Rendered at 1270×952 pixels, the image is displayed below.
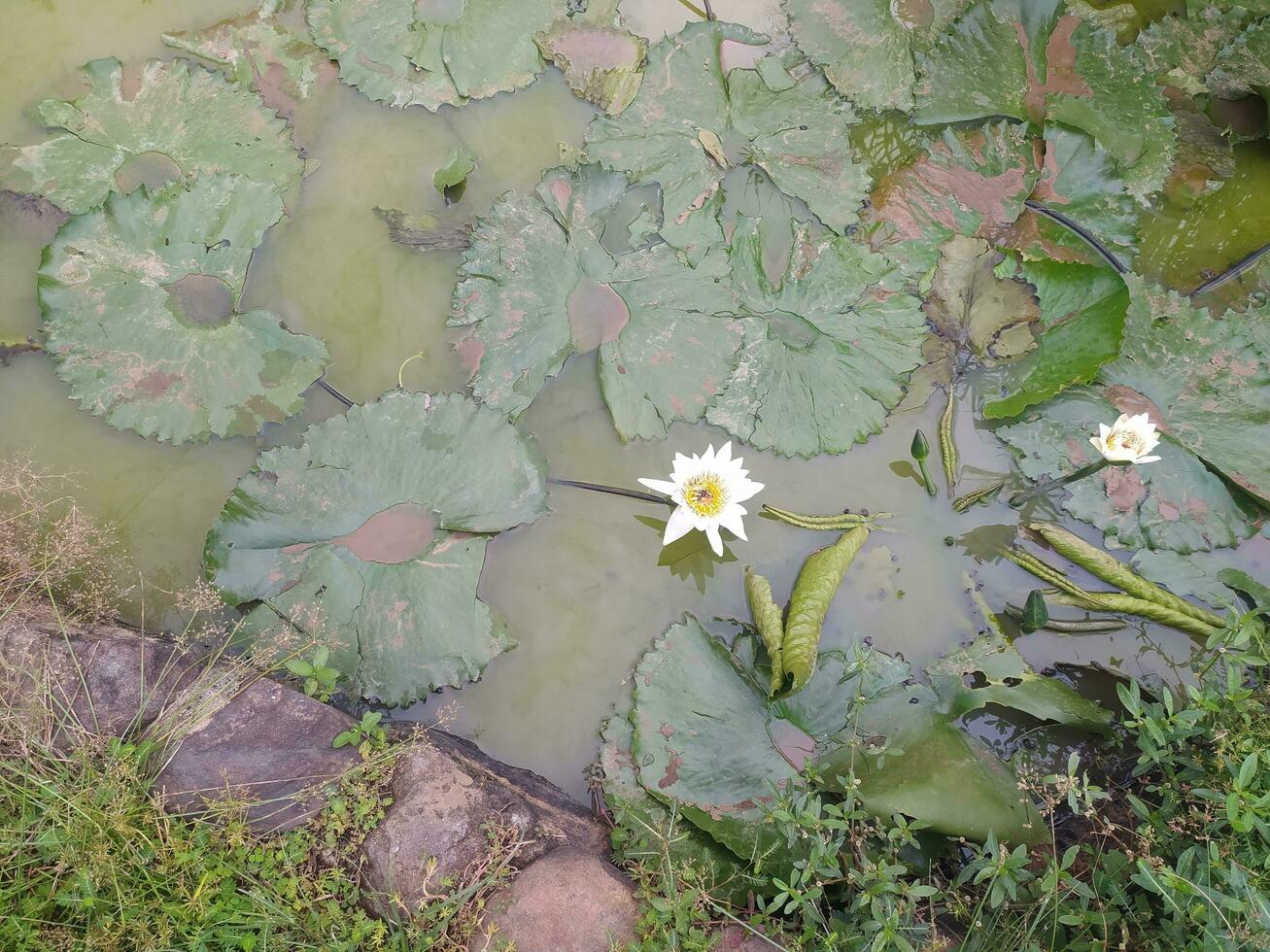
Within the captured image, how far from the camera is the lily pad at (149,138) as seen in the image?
109 inches

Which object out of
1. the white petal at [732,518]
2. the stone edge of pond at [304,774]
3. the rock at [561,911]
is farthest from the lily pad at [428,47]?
the rock at [561,911]

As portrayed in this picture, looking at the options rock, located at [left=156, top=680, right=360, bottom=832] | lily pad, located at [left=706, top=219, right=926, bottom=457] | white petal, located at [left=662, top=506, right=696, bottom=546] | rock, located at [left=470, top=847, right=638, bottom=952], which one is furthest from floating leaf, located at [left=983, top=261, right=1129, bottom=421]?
rock, located at [left=156, top=680, right=360, bottom=832]

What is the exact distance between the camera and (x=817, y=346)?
105 inches

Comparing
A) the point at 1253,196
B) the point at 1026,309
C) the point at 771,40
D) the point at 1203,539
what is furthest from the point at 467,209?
the point at 1253,196

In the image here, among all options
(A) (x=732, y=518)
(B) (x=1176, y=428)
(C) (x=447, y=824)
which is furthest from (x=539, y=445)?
(B) (x=1176, y=428)

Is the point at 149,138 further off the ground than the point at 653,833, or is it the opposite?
the point at 149,138

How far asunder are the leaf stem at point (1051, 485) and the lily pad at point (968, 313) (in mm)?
482

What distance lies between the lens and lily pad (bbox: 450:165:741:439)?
104 inches

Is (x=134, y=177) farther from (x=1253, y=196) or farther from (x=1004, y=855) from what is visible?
(x=1253, y=196)

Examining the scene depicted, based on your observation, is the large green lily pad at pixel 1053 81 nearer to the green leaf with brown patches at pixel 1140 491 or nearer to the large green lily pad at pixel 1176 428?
the large green lily pad at pixel 1176 428

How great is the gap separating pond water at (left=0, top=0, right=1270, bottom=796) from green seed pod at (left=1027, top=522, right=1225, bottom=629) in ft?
0.55

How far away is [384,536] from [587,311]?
1.06m

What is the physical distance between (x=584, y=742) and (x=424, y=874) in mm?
641

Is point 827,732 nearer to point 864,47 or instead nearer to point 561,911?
point 561,911
